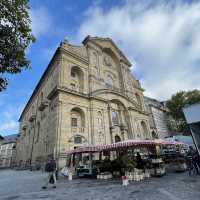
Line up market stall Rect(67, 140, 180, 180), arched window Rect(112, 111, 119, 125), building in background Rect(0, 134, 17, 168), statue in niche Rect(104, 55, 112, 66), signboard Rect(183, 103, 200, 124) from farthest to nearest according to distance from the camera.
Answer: building in background Rect(0, 134, 17, 168) < statue in niche Rect(104, 55, 112, 66) < arched window Rect(112, 111, 119, 125) < market stall Rect(67, 140, 180, 180) < signboard Rect(183, 103, 200, 124)

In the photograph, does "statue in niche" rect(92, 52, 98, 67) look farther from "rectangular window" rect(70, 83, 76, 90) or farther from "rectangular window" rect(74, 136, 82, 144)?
"rectangular window" rect(74, 136, 82, 144)

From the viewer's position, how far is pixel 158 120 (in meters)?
44.2

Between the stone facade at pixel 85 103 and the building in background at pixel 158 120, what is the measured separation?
7.68 metres

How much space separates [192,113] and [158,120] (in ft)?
118

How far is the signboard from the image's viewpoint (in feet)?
32.4

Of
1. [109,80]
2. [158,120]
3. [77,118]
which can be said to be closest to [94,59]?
[109,80]

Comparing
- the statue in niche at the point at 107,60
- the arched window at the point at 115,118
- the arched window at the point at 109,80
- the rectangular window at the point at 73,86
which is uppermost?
the statue in niche at the point at 107,60

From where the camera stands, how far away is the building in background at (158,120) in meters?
40.6

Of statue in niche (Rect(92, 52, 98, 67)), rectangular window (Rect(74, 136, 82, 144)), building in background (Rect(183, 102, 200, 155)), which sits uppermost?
statue in niche (Rect(92, 52, 98, 67))

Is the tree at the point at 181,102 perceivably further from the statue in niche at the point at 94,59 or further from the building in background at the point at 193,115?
the building in background at the point at 193,115

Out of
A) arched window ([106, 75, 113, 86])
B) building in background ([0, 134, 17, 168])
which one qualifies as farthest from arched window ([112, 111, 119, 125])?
building in background ([0, 134, 17, 168])

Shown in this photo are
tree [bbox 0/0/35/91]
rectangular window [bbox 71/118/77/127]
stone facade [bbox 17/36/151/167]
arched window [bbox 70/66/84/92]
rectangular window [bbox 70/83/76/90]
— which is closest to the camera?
tree [bbox 0/0/35/91]

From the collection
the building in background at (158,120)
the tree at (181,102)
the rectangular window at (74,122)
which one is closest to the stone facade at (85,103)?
the rectangular window at (74,122)

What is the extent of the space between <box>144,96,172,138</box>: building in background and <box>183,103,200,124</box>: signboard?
29990 mm
